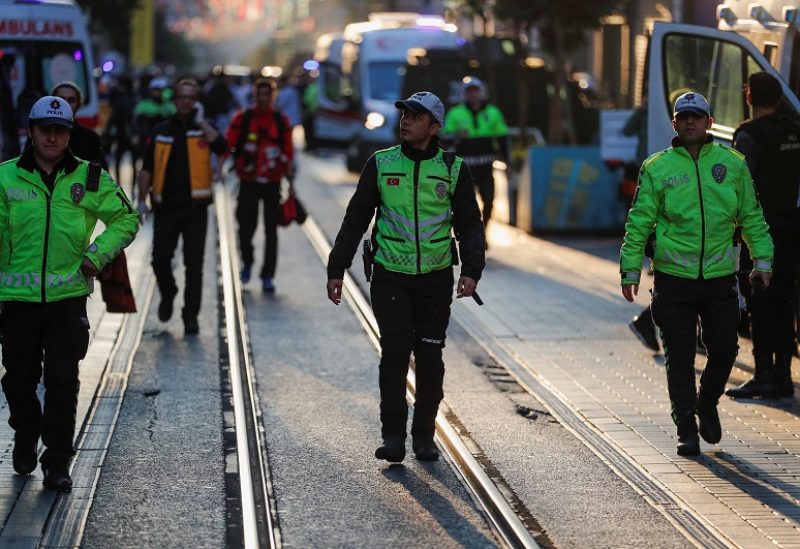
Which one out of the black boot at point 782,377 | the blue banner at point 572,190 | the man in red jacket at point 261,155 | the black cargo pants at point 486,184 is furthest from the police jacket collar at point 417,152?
the blue banner at point 572,190

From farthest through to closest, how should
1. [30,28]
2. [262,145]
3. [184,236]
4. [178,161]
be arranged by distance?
[30,28] < [262,145] < [184,236] < [178,161]

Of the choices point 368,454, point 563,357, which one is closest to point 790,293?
point 563,357

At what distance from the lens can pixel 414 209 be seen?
794 cm

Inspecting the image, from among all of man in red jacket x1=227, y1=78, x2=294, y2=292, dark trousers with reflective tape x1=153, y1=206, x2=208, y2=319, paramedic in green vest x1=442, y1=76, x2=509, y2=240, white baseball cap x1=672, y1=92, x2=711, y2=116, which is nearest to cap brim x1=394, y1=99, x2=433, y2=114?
white baseball cap x1=672, y1=92, x2=711, y2=116

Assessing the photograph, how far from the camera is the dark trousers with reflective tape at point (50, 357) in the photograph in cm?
751

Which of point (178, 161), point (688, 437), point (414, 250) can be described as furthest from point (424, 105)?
point (178, 161)

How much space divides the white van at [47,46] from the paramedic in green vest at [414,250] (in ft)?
42.0

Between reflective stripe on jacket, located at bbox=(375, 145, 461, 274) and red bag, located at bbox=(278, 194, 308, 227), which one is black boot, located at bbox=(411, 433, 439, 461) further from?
red bag, located at bbox=(278, 194, 308, 227)

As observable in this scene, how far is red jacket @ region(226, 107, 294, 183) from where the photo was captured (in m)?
14.3

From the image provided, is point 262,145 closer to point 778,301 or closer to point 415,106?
point 778,301

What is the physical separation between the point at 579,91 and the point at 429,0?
32.5 m

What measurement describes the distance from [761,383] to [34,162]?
14.6 ft

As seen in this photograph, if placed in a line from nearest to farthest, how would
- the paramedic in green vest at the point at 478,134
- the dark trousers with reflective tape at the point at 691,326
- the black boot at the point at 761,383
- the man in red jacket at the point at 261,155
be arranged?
the dark trousers with reflective tape at the point at 691,326, the black boot at the point at 761,383, the man in red jacket at the point at 261,155, the paramedic in green vest at the point at 478,134

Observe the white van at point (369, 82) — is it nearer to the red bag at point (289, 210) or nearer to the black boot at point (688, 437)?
the red bag at point (289, 210)
